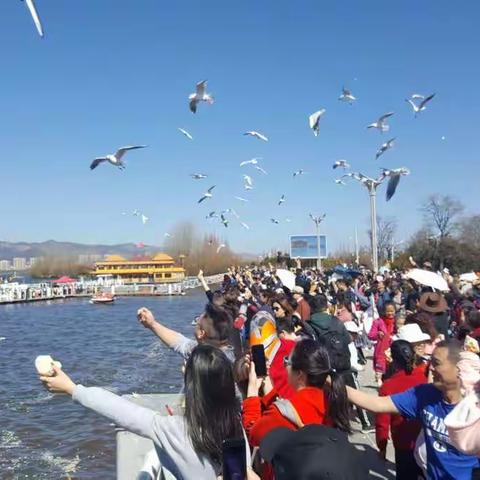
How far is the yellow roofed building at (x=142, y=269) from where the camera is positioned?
3770 inches

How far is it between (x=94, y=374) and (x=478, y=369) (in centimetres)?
1453

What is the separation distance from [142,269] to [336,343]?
93767 millimetres

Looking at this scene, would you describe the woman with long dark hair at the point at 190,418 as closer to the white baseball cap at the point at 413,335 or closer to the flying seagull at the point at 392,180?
the white baseball cap at the point at 413,335

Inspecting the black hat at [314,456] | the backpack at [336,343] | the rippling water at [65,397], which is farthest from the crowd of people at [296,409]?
the rippling water at [65,397]

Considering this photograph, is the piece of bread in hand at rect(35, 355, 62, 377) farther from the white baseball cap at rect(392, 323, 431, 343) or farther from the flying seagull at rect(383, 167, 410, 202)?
the flying seagull at rect(383, 167, 410, 202)

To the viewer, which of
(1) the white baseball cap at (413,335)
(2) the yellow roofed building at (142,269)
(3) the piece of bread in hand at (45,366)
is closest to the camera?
(3) the piece of bread in hand at (45,366)

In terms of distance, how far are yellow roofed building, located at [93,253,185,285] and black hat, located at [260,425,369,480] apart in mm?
90435

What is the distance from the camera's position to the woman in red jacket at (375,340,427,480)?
4.18 m

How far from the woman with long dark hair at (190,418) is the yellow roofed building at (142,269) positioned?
90046 mm

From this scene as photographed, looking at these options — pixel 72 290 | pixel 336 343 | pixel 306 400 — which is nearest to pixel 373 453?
pixel 336 343

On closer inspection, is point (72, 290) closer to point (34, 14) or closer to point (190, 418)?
point (34, 14)

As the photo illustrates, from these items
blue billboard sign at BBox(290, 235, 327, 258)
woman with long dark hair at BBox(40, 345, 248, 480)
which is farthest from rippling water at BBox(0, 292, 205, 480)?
blue billboard sign at BBox(290, 235, 327, 258)

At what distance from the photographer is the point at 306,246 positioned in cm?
6309

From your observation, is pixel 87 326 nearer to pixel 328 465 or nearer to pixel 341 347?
pixel 341 347
